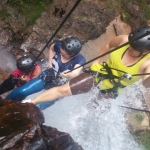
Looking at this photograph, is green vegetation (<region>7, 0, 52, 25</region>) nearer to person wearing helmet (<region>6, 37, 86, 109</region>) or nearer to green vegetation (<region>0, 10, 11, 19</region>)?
green vegetation (<region>0, 10, 11, 19</region>)

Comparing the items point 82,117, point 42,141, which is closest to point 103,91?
point 82,117

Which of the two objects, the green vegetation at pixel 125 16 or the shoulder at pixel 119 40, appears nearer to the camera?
the shoulder at pixel 119 40

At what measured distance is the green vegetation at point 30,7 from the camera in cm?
670

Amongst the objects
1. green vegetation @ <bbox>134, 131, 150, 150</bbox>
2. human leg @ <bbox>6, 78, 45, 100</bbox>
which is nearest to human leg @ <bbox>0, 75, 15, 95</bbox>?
human leg @ <bbox>6, 78, 45, 100</bbox>

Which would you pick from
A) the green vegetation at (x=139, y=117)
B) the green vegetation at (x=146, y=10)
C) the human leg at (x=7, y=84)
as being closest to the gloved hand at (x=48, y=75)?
the human leg at (x=7, y=84)

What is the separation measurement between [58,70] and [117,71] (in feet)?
3.60

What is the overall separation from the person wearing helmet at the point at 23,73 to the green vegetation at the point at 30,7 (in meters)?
2.65

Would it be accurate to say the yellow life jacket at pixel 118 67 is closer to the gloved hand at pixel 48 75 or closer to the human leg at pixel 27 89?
the gloved hand at pixel 48 75

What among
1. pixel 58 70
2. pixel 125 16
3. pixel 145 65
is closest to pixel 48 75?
pixel 58 70

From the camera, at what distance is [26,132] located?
3010 millimetres

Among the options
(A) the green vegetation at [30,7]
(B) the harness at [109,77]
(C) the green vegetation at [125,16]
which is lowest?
(B) the harness at [109,77]

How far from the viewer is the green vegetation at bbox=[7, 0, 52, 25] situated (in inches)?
264

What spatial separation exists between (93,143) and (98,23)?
12.2ft

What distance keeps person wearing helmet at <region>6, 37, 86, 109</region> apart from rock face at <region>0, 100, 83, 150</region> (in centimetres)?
46
